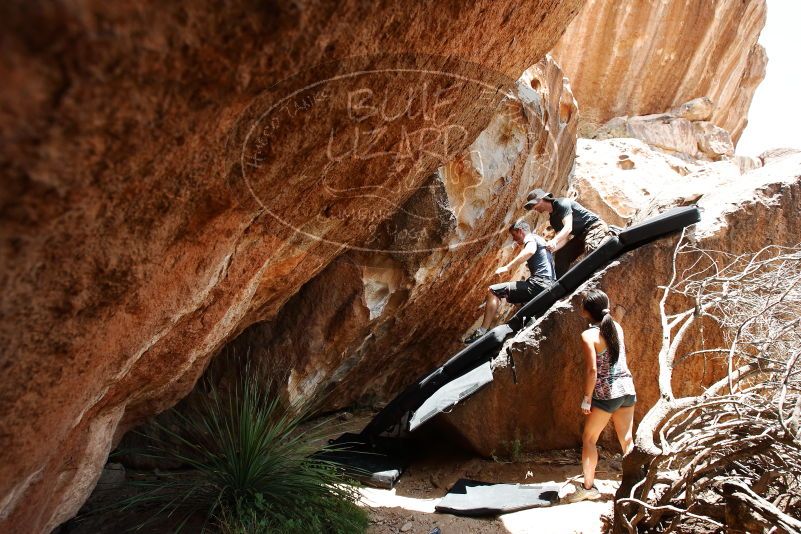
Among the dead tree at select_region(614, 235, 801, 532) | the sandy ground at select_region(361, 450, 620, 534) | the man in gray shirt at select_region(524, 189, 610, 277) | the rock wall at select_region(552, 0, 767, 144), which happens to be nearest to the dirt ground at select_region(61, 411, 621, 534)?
the sandy ground at select_region(361, 450, 620, 534)

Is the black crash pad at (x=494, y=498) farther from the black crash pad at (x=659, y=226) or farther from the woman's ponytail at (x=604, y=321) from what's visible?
the black crash pad at (x=659, y=226)

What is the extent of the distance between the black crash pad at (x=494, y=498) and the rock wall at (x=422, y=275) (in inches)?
71.6

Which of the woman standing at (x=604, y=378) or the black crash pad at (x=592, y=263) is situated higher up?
the black crash pad at (x=592, y=263)

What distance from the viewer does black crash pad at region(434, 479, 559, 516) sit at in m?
3.91

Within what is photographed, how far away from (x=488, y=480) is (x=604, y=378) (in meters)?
1.58

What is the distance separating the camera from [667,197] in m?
5.63

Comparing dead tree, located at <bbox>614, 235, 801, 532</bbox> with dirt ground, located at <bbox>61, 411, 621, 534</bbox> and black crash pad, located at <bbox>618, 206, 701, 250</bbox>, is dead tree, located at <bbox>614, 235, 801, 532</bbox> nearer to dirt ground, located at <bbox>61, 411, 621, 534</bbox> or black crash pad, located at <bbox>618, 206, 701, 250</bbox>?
dirt ground, located at <bbox>61, 411, 621, 534</bbox>

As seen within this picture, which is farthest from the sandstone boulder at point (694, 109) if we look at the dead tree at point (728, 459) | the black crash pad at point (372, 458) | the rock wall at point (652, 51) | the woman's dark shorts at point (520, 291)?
the black crash pad at point (372, 458)

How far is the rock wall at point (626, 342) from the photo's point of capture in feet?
15.6

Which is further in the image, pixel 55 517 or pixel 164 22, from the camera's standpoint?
pixel 55 517

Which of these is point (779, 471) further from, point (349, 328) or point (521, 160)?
point (521, 160)

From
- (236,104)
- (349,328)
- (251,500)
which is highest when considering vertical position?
(236,104)

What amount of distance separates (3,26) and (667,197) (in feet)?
18.8

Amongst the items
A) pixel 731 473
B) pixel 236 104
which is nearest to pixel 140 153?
pixel 236 104
